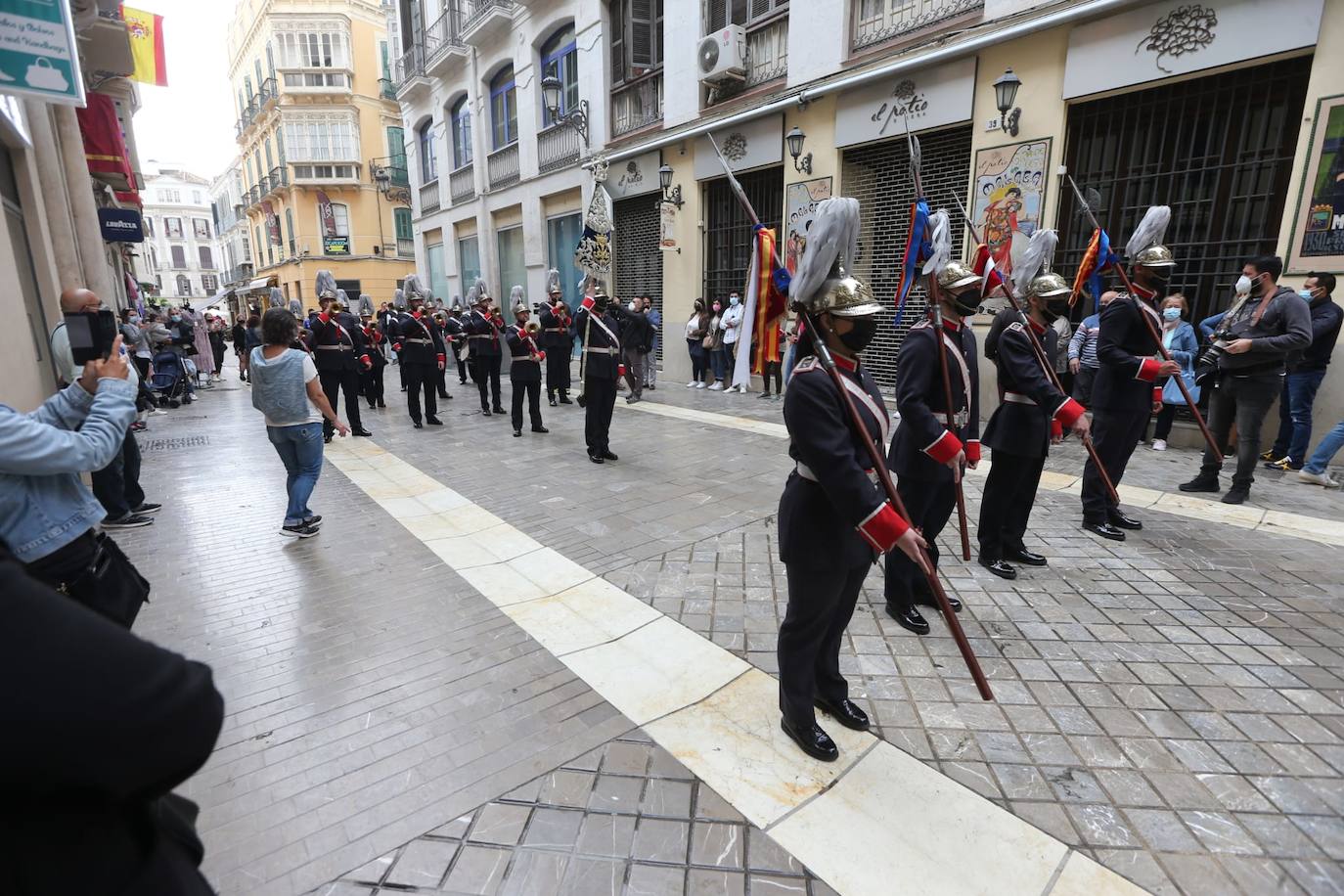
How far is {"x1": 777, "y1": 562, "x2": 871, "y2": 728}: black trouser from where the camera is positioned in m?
2.59

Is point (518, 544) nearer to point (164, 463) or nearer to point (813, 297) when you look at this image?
point (813, 297)

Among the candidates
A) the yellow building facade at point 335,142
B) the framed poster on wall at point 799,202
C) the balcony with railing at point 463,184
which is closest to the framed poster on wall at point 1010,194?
the framed poster on wall at point 799,202

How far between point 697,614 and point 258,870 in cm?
232

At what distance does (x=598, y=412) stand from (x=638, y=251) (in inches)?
385

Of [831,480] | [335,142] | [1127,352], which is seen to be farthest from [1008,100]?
[335,142]

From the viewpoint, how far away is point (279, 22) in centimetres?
3177

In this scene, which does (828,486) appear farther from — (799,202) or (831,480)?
(799,202)

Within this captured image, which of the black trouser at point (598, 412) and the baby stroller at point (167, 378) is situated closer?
the black trouser at point (598, 412)

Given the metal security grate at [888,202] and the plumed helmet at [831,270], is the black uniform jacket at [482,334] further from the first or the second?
the plumed helmet at [831,270]

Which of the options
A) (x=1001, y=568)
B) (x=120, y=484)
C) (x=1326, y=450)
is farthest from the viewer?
(x=1326, y=450)

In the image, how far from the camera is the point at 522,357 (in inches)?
350

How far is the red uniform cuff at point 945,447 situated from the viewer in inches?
128

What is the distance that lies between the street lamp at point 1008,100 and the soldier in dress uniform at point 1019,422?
17.3 ft

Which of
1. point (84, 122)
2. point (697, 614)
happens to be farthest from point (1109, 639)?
point (84, 122)
